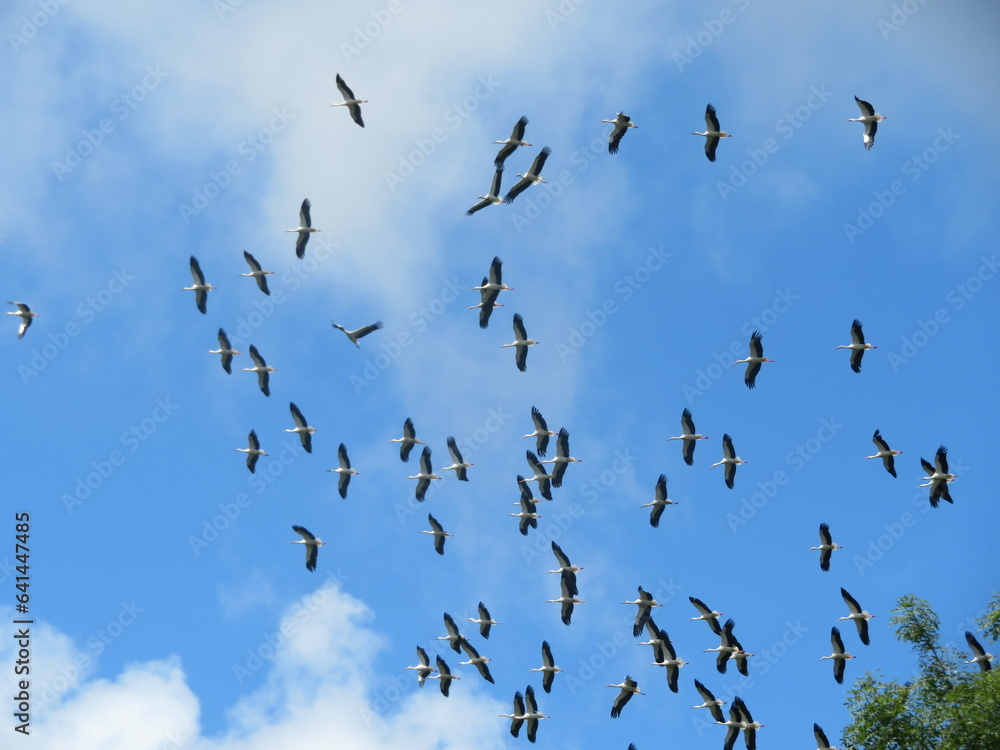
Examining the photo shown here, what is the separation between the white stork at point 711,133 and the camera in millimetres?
47875

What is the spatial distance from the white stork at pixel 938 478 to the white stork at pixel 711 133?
12.6 meters

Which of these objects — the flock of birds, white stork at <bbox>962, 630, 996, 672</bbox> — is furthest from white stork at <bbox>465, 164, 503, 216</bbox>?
white stork at <bbox>962, 630, 996, 672</bbox>

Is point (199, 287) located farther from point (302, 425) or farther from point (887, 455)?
point (887, 455)

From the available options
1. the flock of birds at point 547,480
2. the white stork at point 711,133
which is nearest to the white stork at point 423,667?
the flock of birds at point 547,480

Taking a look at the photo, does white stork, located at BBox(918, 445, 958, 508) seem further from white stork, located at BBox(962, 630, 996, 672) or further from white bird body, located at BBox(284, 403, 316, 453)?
white bird body, located at BBox(284, 403, 316, 453)

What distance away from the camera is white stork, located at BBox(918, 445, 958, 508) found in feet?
159

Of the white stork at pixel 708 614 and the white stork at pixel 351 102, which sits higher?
the white stork at pixel 351 102

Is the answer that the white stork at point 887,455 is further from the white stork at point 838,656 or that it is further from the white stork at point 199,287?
the white stork at point 199,287

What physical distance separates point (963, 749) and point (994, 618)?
17.9 ft

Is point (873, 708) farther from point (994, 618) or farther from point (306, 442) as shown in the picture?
point (306, 442)

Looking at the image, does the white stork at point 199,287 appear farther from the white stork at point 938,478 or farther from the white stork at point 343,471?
the white stork at point 938,478

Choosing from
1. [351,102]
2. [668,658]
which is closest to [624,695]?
[668,658]

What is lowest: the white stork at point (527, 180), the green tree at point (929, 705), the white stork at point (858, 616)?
the green tree at point (929, 705)

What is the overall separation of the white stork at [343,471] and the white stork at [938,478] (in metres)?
20.6
